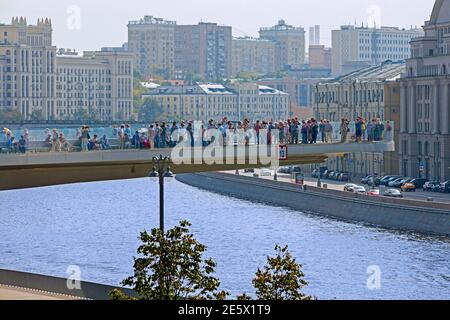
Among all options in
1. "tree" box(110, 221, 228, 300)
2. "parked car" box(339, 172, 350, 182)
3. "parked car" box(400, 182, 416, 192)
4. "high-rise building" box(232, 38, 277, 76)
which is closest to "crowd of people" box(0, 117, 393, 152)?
"tree" box(110, 221, 228, 300)

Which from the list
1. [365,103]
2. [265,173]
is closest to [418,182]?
[365,103]

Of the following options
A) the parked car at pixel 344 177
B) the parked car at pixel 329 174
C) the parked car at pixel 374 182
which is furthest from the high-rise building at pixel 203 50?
the parked car at pixel 374 182

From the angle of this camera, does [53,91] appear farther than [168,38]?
No

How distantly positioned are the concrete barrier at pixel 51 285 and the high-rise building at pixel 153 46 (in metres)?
104

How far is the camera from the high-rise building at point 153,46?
399 feet

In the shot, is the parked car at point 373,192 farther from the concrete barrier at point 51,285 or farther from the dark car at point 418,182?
the concrete barrier at point 51,285

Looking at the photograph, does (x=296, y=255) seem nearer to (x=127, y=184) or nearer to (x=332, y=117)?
(x=332, y=117)

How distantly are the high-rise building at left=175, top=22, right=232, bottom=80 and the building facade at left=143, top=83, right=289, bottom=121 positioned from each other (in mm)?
23805

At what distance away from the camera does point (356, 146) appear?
2033 centimetres

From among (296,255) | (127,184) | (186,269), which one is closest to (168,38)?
(127,184)

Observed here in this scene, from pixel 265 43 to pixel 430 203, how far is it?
97.5 metres

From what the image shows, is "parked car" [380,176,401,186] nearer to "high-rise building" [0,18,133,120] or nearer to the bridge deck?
the bridge deck

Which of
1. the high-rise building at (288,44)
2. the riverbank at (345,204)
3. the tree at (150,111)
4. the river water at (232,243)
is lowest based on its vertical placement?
the river water at (232,243)

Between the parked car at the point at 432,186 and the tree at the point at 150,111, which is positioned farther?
the tree at the point at 150,111
